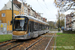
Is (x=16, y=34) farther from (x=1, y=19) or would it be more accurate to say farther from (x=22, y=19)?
(x=1, y=19)

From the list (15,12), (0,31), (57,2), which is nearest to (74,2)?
(57,2)

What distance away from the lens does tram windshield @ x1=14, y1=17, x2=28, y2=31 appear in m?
13.5

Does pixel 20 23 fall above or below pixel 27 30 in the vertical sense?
above

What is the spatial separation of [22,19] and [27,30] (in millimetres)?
1535

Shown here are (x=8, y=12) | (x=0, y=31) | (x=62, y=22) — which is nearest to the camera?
(x=0, y=31)

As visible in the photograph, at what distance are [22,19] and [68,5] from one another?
578 cm

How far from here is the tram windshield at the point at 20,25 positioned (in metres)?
13.5

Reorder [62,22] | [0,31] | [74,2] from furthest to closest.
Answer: [62,22] → [0,31] → [74,2]

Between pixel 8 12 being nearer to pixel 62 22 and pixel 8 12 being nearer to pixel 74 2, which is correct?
pixel 74 2

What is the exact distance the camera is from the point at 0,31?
88.2ft

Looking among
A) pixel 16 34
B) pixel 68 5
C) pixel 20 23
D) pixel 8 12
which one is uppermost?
pixel 8 12

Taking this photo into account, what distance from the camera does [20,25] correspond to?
44.3ft

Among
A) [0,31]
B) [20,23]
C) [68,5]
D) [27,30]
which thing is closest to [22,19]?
[20,23]

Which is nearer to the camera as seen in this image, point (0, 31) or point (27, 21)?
point (27, 21)
